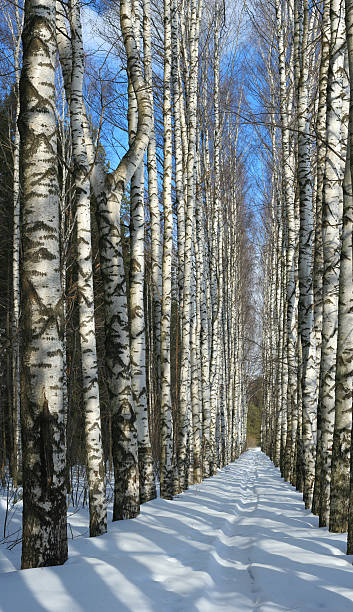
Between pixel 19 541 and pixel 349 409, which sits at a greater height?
pixel 349 409

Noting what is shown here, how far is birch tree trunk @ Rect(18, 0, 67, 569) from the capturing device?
329 cm

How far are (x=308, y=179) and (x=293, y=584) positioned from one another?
20.3 ft

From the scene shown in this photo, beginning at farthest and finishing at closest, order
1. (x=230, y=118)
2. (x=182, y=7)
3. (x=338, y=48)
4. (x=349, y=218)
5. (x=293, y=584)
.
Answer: (x=230, y=118), (x=182, y=7), (x=338, y=48), (x=349, y=218), (x=293, y=584)

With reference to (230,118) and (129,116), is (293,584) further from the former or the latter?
(230,118)

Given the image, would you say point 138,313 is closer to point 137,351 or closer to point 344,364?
point 137,351

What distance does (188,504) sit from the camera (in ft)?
24.4

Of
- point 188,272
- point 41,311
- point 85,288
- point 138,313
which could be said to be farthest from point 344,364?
point 188,272

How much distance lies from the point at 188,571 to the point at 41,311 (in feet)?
7.14

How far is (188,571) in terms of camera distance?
3.72 metres

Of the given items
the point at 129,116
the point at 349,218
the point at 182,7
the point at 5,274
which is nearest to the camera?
the point at 349,218

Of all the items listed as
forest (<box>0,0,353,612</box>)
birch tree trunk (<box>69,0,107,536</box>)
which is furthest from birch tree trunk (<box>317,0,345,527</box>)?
birch tree trunk (<box>69,0,107,536</box>)

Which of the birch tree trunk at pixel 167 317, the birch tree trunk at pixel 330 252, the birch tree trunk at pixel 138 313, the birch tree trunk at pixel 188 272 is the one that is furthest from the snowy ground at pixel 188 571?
the birch tree trunk at pixel 188 272

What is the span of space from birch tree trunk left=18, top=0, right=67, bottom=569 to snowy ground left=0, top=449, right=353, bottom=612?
1.01 feet

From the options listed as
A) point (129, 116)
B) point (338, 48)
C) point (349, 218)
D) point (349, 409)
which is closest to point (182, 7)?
point (129, 116)
